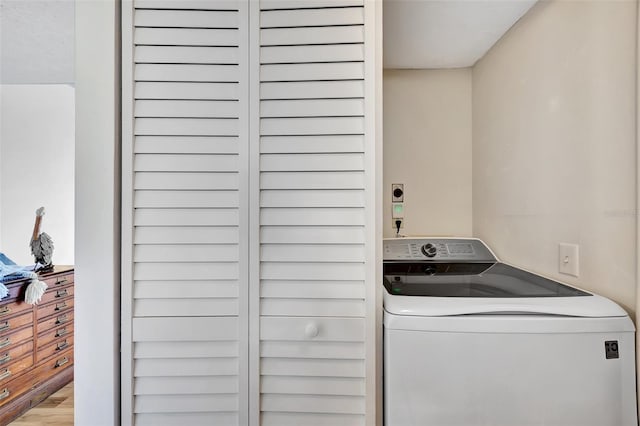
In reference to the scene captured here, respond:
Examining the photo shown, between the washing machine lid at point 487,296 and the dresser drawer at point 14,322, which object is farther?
the dresser drawer at point 14,322

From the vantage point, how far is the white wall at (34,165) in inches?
119

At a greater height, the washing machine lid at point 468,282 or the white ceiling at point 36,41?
the white ceiling at point 36,41

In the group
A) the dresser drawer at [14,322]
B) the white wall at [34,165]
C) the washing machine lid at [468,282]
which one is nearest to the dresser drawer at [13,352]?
the dresser drawer at [14,322]

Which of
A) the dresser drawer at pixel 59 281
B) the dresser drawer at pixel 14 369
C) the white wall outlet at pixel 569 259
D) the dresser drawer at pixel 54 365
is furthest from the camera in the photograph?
the dresser drawer at pixel 59 281

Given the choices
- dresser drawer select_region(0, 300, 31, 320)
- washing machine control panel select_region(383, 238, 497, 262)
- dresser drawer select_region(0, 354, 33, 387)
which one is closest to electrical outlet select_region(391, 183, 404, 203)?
washing machine control panel select_region(383, 238, 497, 262)

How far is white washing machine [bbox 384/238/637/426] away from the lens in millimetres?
1025

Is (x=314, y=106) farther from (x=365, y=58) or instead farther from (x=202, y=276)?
(x=202, y=276)

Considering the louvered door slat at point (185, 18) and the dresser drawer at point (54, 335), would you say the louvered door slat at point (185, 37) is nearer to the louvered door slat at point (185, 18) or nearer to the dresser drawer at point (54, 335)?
the louvered door slat at point (185, 18)

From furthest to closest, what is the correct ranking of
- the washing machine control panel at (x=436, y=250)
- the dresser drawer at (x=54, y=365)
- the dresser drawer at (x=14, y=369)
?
1. the dresser drawer at (x=54, y=365)
2. the dresser drawer at (x=14, y=369)
3. the washing machine control panel at (x=436, y=250)

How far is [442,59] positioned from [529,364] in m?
1.56

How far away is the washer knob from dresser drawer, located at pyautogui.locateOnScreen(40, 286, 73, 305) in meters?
2.52

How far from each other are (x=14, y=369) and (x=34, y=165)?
1.67 metres

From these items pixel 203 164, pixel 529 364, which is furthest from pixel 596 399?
pixel 203 164

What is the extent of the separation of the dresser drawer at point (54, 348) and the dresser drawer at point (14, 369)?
0.07 m
